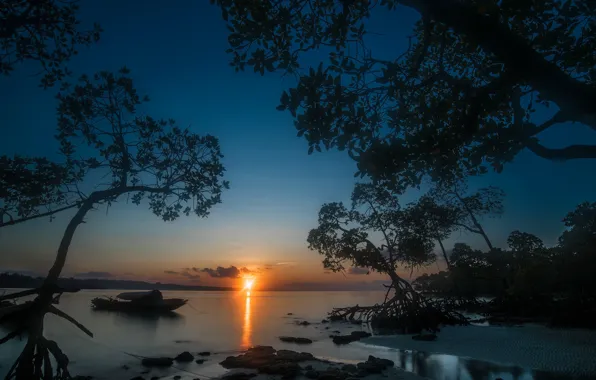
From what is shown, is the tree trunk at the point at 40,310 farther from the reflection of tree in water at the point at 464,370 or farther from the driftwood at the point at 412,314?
the driftwood at the point at 412,314

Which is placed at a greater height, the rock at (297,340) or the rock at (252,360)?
the rock at (252,360)

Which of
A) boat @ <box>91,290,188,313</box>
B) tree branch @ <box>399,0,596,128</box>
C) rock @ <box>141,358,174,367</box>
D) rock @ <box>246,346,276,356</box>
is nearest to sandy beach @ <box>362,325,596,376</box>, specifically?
rock @ <box>246,346,276,356</box>

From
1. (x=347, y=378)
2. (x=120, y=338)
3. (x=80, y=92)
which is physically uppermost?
(x=80, y=92)

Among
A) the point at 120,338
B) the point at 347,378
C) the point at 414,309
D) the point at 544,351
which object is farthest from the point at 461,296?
the point at 120,338

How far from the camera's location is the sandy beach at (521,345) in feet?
48.0

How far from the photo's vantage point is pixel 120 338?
Result: 3238 centimetres

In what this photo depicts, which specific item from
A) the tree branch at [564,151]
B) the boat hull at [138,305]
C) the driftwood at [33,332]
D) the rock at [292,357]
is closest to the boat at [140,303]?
the boat hull at [138,305]

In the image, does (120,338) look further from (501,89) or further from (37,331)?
(501,89)

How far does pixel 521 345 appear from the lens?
1834 centimetres

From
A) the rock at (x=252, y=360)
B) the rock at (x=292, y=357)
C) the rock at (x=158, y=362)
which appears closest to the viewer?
the rock at (x=252, y=360)

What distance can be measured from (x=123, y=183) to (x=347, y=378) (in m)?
10.9

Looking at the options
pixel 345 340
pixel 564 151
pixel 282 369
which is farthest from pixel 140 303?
pixel 564 151

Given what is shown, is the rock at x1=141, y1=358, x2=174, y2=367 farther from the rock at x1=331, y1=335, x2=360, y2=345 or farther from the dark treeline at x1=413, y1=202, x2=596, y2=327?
the dark treeline at x1=413, y1=202, x2=596, y2=327

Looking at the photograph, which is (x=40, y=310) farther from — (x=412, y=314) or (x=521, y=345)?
(x=412, y=314)
